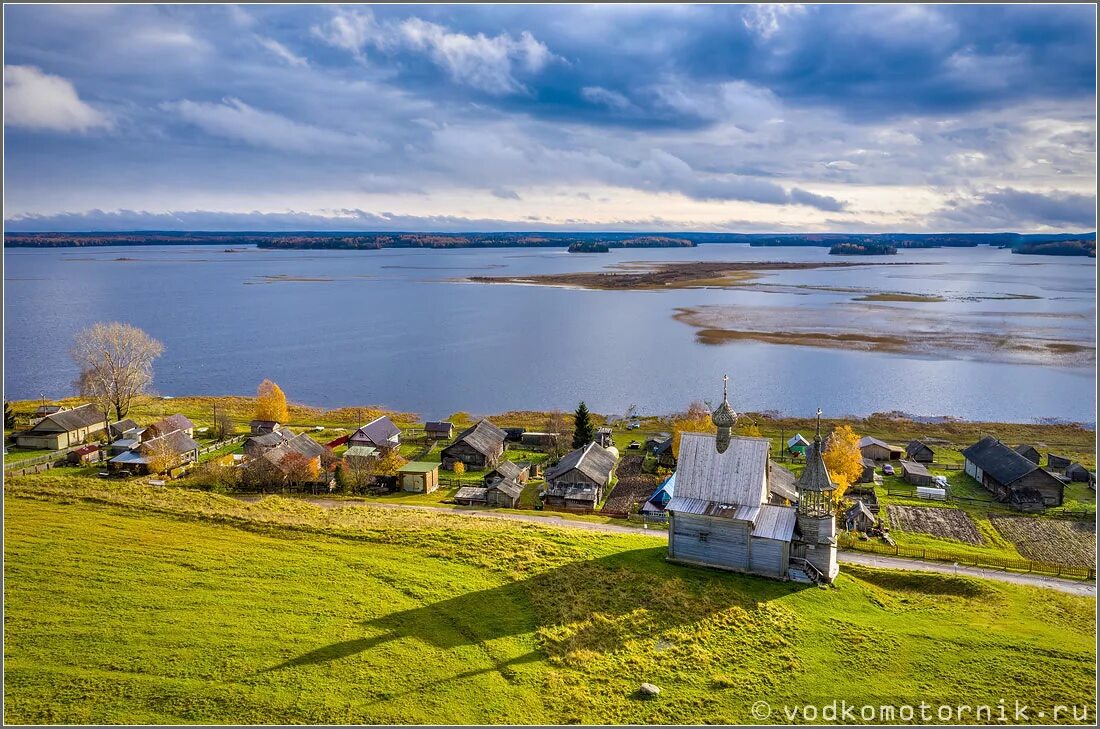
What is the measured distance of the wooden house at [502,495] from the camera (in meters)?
42.3

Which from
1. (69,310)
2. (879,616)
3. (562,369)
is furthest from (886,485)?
(69,310)

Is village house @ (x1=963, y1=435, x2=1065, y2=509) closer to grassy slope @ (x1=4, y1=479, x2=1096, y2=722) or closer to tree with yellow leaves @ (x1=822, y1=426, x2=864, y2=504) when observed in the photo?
tree with yellow leaves @ (x1=822, y1=426, x2=864, y2=504)

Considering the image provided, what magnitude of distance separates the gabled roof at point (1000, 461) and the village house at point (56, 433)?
2813 inches

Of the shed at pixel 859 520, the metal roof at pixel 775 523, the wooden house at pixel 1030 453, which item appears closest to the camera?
the metal roof at pixel 775 523

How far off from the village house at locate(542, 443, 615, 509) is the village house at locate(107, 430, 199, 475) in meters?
26.9

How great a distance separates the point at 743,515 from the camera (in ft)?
94.6

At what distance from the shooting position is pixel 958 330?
4532 inches

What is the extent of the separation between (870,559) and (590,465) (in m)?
18.5

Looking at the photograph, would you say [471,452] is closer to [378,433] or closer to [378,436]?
[378,436]

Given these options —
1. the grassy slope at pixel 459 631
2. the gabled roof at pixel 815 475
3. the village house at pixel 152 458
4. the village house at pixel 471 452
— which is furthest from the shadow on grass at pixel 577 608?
the village house at pixel 152 458

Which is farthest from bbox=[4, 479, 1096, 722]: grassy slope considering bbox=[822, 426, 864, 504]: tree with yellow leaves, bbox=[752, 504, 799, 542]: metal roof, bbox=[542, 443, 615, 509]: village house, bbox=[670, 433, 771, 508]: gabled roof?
bbox=[822, 426, 864, 504]: tree with yellow leaves

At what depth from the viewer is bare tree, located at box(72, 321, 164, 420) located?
5959 cm

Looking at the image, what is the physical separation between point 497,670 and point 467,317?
117m

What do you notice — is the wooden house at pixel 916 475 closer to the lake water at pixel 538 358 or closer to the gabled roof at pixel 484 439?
the lake water at pixel 538 358
